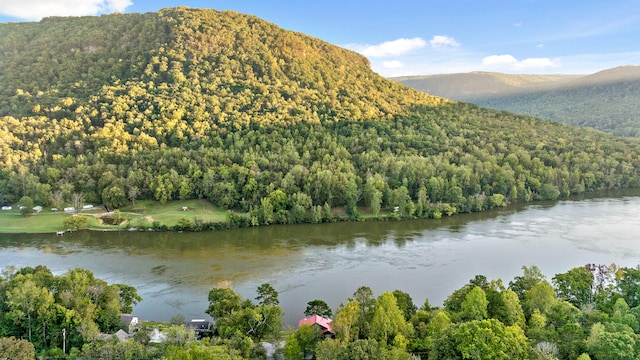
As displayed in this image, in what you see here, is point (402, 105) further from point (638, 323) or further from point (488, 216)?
point (638, 323)

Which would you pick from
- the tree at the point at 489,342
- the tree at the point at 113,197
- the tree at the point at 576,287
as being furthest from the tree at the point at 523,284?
the tree at the point at 113,197

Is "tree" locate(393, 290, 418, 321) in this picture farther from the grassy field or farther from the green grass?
the green grass

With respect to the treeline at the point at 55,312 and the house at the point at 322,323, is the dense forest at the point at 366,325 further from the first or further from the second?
the house at the point at 322,323

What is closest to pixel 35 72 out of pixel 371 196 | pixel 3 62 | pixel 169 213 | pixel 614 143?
pixel 3 62

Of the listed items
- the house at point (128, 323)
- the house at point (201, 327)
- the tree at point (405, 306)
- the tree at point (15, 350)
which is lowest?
the house at point (201, 327)

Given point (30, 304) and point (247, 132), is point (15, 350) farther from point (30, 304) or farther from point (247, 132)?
point (247, 132)

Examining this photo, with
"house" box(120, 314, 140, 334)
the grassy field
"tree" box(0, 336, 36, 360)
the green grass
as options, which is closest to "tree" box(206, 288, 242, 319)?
"house" box(120, 314, 140, 334)

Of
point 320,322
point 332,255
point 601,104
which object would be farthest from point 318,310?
point 601,104
